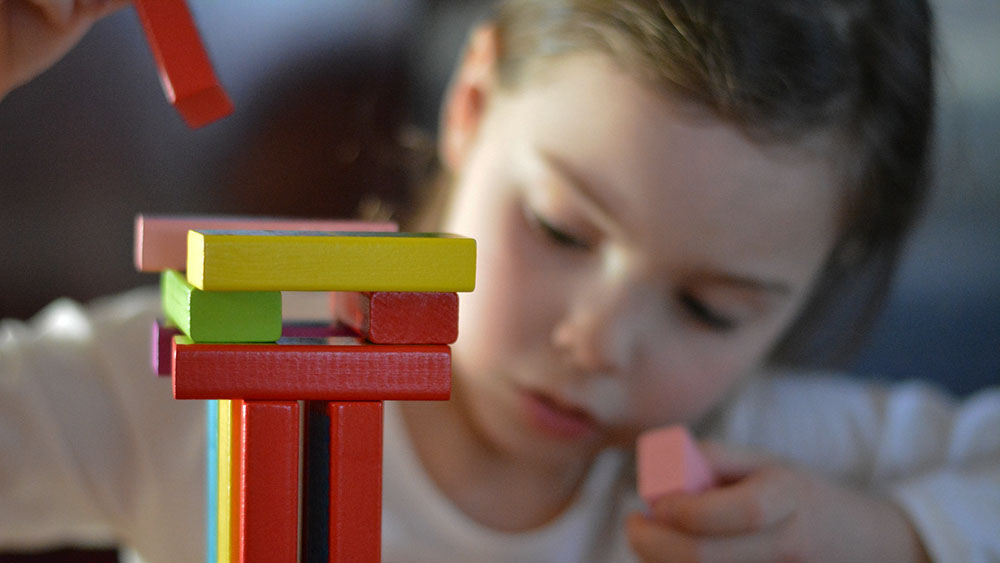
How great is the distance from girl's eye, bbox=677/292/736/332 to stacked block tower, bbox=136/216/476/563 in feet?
1.05

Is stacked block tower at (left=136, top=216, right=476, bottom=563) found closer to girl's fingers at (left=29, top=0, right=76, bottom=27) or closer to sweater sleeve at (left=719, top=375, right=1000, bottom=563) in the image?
girl's fingers at (left=29, top=0, right=76, bottom=27)

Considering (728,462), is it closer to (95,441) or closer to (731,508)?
(731,508)

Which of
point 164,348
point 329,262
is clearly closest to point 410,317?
point 329,262

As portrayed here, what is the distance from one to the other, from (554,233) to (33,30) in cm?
36

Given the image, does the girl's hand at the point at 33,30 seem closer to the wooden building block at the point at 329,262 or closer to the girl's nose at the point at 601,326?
the wooden building block at the point at 329,262

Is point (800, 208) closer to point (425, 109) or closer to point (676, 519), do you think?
point (676, 519)

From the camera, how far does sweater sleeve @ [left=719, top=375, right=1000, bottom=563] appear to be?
3.06ft

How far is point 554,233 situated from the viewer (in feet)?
2.20

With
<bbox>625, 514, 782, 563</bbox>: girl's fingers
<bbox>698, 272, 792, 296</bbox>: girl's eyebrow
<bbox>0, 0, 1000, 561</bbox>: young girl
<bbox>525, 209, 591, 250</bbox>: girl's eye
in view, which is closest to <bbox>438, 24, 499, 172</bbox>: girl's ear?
<bbox>0, 0, 1000, 561</bbox>: young girl

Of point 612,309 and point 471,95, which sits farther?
point 471,95

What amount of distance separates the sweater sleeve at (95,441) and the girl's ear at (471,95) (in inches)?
12.8

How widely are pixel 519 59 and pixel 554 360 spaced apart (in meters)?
0.28

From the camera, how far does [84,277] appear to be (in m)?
0.91

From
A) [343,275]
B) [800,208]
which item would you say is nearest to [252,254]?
[343,275]
